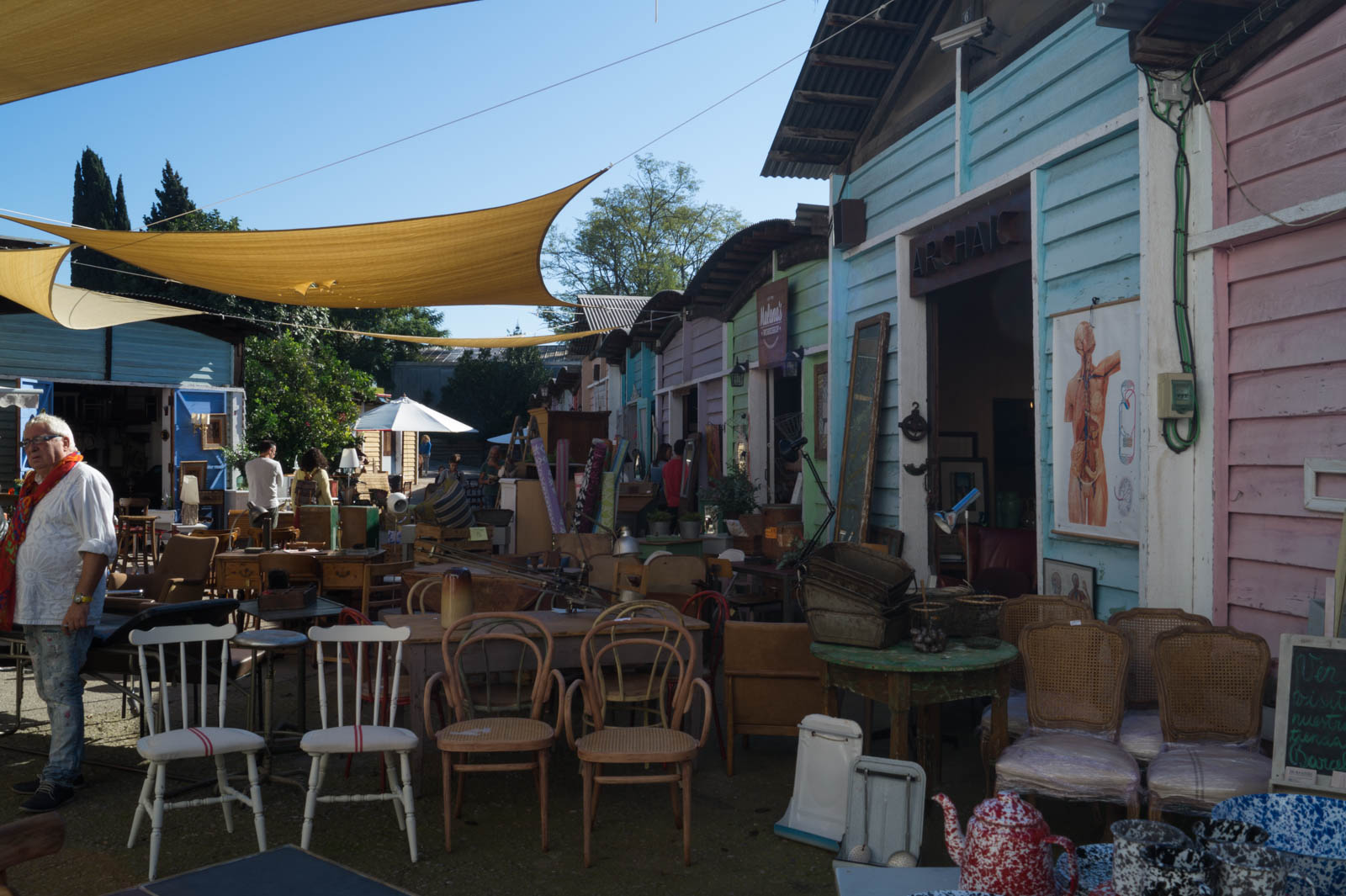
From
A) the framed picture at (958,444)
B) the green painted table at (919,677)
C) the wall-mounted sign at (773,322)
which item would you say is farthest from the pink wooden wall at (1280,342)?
the framed picture at (958,444)

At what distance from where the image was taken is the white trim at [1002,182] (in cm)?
470

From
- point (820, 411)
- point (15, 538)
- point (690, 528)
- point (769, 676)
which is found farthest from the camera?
point (690, 528)

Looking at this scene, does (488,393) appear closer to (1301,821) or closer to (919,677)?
(919,677)

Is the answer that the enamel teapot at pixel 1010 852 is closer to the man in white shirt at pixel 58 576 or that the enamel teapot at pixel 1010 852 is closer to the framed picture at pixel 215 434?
the man in white shirt at pixel 58 576

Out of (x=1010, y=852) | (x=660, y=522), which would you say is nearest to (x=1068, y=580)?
(x=1010, y=852)

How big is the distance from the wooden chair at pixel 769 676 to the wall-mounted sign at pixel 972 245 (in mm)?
2641

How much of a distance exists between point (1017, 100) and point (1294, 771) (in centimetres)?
390

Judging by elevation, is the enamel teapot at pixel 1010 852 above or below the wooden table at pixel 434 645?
above

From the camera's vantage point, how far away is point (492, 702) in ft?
14.2

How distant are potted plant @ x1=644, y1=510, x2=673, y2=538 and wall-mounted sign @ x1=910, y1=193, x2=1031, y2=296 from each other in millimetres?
3403

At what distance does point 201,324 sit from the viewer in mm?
14406

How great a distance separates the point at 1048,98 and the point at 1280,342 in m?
2.09

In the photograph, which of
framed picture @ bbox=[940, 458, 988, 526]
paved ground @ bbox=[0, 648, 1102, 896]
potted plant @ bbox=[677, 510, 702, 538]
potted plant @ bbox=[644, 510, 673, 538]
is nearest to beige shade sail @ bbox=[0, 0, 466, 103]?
paved ground @ bbox=[0, 648, 1102, 896]

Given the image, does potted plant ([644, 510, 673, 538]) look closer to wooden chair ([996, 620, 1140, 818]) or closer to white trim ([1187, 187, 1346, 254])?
wooden chair ([996, 620, 1140, 818])
